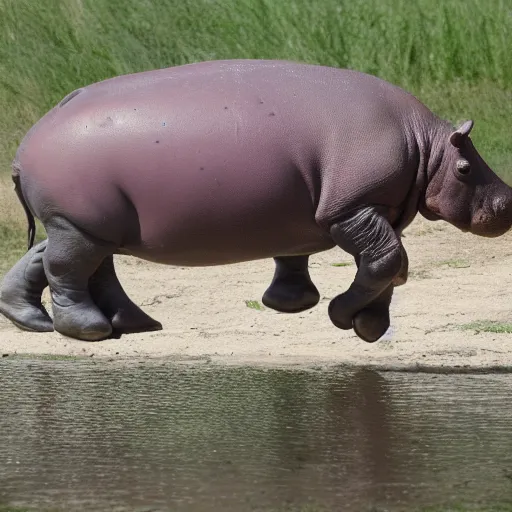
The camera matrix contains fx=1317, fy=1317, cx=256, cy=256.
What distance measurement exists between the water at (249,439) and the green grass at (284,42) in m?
4.34

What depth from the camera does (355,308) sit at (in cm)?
449

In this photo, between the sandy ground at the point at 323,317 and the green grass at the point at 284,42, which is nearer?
the sandy ground at the point at 323,317

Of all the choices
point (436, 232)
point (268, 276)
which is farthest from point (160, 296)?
point (436, 232)

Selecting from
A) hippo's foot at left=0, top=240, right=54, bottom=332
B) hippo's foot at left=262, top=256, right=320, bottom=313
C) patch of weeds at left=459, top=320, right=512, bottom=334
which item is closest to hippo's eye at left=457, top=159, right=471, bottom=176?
hippo's foot at left=262, top=256, right=320, bottom=313

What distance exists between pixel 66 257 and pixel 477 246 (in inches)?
220

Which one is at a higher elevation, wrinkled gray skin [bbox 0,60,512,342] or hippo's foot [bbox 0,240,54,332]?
wrinkled gray skin [bbox 0,60,512,342]

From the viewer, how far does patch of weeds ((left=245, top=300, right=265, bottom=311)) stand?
815 cm

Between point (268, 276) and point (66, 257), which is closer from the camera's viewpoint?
point (66, 257)

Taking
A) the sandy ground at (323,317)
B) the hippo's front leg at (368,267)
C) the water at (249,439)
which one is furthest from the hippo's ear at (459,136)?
the sandy ground at (323,317)

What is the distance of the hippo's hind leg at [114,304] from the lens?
15.0 feet

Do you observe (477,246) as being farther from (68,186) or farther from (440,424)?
(68,186)

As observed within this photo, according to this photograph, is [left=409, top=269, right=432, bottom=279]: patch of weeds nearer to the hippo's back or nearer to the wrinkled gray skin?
the wrinkled gray skin

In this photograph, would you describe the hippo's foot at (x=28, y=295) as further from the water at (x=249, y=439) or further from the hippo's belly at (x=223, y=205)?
the hippo's belly at (x=223, y=205)

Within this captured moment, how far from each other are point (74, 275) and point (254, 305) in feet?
12.6
